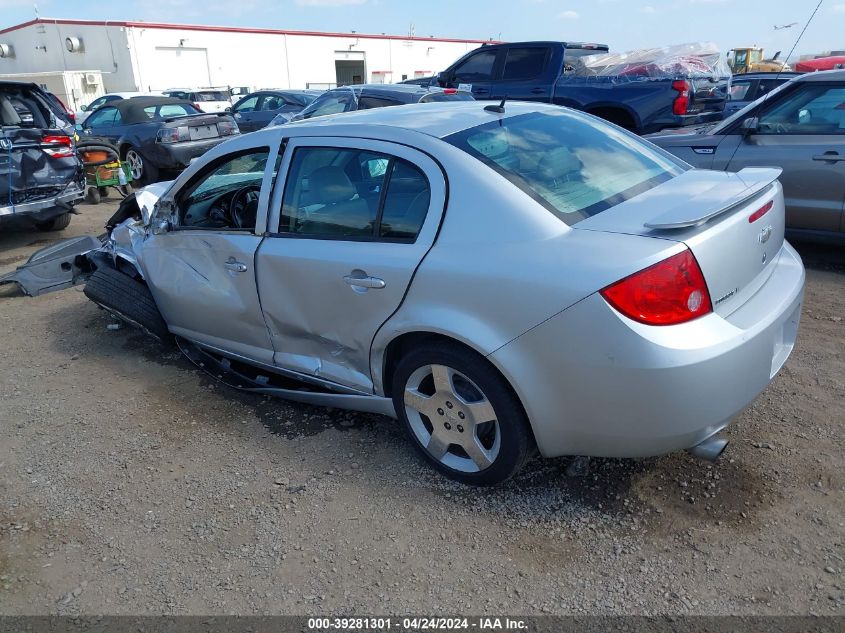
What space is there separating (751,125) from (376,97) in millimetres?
5277

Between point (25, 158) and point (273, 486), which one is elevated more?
point (25, 158)

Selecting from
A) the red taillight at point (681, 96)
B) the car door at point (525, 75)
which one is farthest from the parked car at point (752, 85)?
the car door at point (525, 75)

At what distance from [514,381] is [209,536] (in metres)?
1.46

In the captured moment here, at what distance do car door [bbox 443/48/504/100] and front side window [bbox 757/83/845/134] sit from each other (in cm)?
622

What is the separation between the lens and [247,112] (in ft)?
47.6

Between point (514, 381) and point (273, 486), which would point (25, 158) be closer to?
point (273, 486)

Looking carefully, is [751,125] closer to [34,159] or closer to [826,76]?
[826,76]

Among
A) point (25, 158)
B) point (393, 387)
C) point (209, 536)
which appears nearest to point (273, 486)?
point (209, 536)

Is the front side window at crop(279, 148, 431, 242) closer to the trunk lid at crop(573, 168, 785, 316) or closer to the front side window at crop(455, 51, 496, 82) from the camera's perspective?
the trunk lid at crop(573, 168, 785, 316)

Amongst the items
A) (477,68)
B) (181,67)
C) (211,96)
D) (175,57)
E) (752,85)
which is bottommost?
(211,96)

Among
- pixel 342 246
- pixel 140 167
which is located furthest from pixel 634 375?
pixel 140 167

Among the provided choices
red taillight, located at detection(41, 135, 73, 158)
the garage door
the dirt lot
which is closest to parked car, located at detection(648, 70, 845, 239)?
the dirt lot

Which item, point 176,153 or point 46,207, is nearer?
point 46,207

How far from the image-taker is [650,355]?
2268mm
